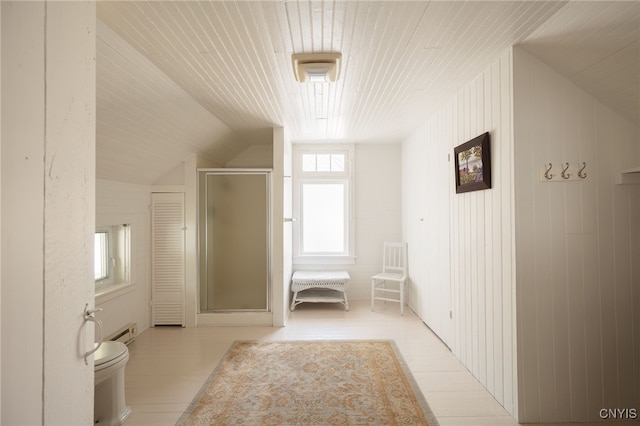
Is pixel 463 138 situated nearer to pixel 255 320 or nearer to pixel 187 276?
pixel 255 320

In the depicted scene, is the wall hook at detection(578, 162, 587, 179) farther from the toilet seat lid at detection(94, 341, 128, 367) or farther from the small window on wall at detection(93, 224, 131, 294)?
the small window on wall at detection(93, 224, 131, 294)

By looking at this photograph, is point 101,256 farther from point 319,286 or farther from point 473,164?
point 473,164

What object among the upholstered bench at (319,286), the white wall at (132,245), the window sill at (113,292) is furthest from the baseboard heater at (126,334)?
the upholstered bench at (319,286)

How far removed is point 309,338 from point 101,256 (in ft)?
7.40

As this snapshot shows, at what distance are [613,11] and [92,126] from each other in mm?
2389

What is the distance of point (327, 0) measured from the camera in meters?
1.59

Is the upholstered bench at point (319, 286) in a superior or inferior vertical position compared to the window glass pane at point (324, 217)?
inferior

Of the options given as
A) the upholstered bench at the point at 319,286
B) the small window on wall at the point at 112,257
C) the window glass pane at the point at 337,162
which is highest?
the window glass pane at the point at 337,162

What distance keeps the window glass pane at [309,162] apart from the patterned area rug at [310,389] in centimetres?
270

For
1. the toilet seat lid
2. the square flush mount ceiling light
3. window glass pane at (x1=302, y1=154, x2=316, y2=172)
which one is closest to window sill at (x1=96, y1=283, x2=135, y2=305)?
Result: the toilet seat lid

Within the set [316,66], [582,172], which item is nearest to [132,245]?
[316,66]

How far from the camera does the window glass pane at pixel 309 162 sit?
16.7 feet

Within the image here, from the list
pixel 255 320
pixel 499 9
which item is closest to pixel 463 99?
pixel 499 9

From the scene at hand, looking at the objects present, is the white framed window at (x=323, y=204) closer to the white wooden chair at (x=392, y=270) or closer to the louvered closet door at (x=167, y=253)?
the white wooden chair at (x=392, y=270)
